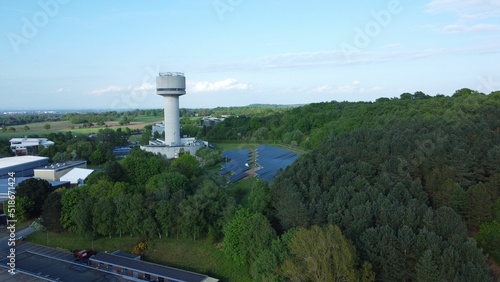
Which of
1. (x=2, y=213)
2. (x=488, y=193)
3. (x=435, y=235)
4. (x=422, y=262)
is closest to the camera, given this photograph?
(x=422, y=262)

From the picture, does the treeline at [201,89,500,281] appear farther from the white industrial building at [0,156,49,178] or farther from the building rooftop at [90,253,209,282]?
the white industrial building at [0,156,49,178]

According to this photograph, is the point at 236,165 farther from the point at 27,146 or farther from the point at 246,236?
the point at 27,146

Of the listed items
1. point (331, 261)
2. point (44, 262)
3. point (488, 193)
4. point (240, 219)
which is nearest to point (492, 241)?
point (488, 193)

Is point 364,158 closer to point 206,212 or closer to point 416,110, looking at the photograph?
point 206,212

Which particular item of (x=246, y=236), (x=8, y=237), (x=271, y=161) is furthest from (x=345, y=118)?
(x=8, y=237)

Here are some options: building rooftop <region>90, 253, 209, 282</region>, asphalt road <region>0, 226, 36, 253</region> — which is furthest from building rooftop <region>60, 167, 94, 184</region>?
building rooftop <region>90, 253, 209, 282</region>

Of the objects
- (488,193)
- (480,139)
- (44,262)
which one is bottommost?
(44,262)

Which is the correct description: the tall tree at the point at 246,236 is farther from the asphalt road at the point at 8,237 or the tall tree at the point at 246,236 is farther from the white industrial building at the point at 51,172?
the white industrial building at the point at 51,172
